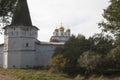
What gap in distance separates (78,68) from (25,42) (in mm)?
15030

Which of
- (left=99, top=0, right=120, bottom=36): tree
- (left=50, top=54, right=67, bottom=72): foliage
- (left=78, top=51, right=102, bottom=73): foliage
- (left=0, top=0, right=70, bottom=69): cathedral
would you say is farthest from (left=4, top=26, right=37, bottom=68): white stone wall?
(left=99, top=0, right=120, bottom=36): tree

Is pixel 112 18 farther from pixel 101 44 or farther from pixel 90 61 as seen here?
pixel 101 44

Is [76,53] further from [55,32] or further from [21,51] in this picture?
[55,32]

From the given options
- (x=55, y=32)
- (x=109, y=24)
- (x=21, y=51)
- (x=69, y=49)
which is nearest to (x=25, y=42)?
(x=21, y=51)

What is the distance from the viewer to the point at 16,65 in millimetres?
62469

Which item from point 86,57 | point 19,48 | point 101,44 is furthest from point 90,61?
point 19,48

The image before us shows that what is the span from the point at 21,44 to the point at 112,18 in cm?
4593

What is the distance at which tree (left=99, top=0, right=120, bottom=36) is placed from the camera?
17750mm

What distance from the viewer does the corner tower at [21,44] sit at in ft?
203

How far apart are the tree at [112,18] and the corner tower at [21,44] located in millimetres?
42539

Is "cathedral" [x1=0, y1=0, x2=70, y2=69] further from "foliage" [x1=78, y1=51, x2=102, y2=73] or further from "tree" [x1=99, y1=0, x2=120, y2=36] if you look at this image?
"tree" [x1=99, y1=0, x2=120, y2=36]

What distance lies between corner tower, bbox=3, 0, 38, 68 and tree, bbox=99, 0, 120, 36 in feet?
140

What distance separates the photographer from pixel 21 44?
63.3m

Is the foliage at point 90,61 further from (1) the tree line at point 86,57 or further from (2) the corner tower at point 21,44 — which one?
(2) the corner tower at point 21,44
